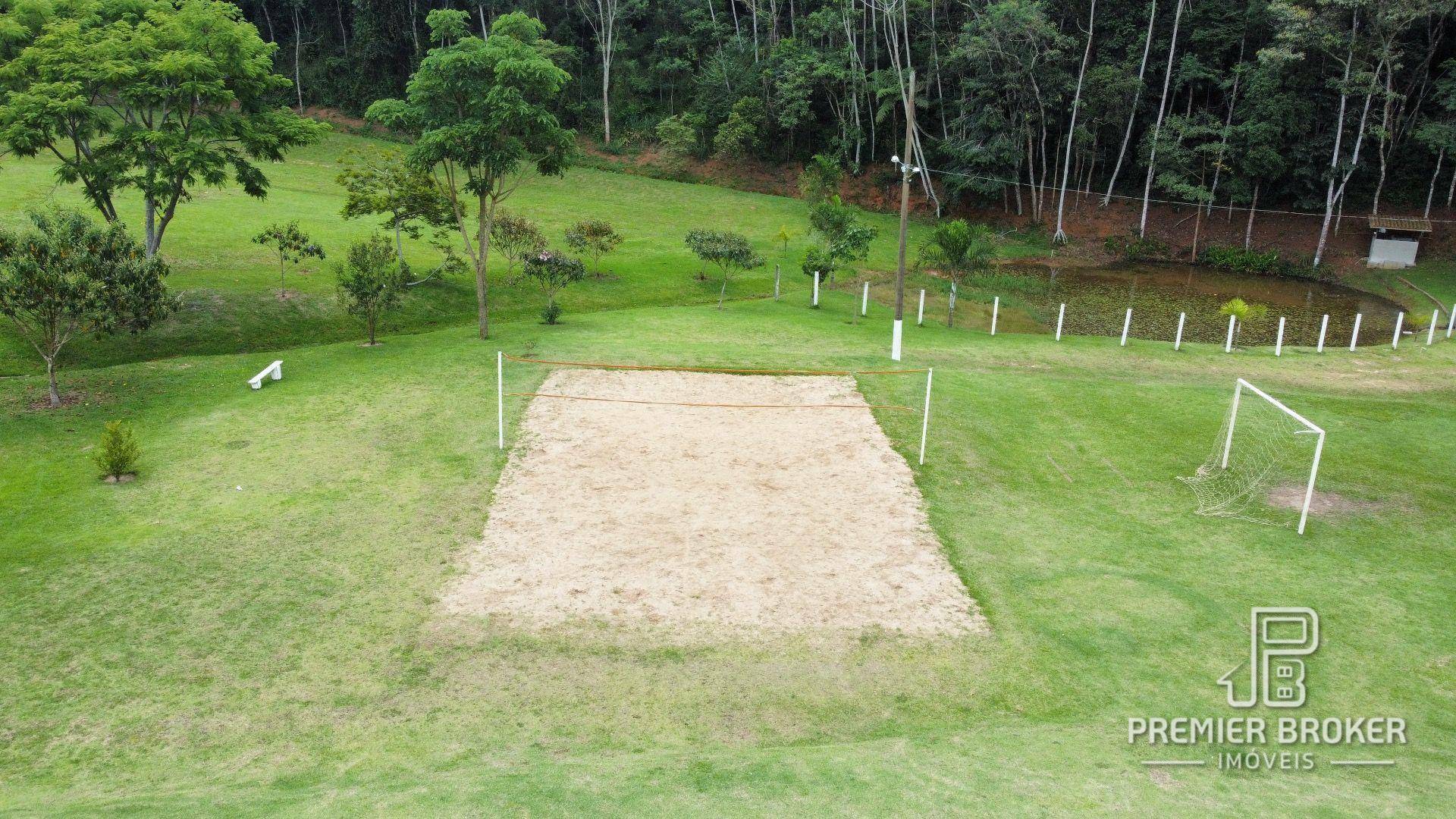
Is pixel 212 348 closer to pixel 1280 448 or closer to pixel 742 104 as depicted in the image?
pixel 1280 448

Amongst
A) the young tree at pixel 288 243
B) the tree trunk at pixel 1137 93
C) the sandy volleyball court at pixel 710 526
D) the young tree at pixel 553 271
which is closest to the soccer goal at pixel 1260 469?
the sandy volleyball court at pixel 710 526

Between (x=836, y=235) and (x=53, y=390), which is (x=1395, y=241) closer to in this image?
(x=836, y=235)

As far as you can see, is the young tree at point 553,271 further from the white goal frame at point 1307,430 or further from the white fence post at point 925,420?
the white goal frame at point 1307,430

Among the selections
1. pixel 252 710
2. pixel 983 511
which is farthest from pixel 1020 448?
pixel 252 710

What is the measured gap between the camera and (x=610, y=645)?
10.9 m

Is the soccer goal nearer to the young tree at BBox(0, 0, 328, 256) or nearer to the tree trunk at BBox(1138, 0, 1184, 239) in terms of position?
the young tree at BBox(0, 0, 328, 256)

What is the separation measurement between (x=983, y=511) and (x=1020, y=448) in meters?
3.10

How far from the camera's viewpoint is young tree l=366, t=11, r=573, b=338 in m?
22.1

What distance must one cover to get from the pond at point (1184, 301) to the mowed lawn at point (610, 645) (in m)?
13.3
